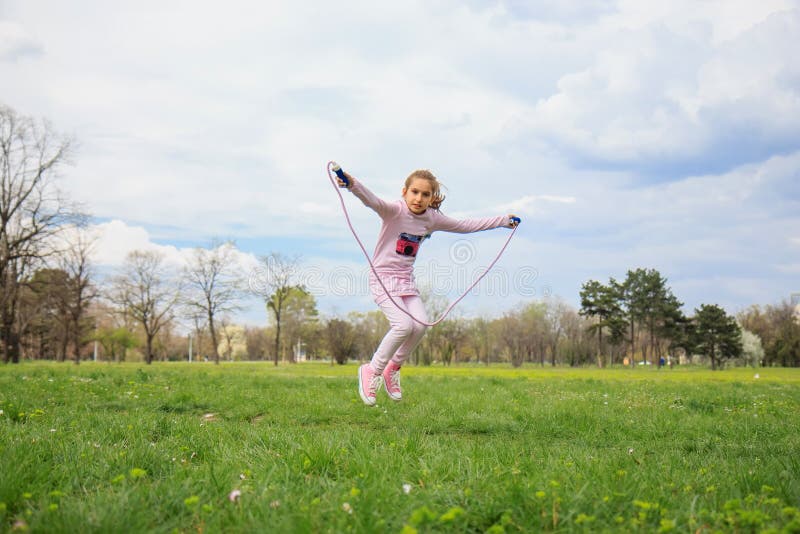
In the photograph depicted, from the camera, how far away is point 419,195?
24.6 ft

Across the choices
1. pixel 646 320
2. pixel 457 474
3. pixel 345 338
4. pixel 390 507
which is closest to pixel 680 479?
pixel 457 474

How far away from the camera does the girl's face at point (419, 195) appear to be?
751cm

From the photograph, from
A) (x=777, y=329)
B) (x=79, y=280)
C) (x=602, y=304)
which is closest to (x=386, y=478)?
(x=79, y=280)

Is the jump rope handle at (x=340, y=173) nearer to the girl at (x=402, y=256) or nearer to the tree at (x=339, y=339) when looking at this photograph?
the girl at (x=402, y=256)

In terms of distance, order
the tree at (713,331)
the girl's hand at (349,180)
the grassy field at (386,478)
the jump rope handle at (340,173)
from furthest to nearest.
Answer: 1. the tree at (713,331)
2. the girl's hand at (349,180)
3. the jump rope handle at (340,173)
4. the grassy field at (386,478)

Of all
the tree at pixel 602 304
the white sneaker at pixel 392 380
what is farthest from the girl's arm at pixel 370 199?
the tree at pixel 602 304

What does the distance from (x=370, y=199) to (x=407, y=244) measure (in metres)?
0.87

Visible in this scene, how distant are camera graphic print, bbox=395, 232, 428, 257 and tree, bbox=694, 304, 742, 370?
8672cm

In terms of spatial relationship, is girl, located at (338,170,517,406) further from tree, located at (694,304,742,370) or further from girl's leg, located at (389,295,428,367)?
tree, located at (694,304,742,370)

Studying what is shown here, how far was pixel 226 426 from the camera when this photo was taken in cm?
621

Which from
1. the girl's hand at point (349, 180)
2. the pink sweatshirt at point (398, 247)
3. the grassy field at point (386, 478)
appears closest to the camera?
the grassy field at point (386, 478)

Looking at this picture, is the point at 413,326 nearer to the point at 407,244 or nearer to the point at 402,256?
the point at 402,256

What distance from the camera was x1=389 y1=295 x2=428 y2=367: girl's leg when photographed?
735 centimetres

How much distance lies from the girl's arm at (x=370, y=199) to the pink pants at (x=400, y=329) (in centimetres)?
116
